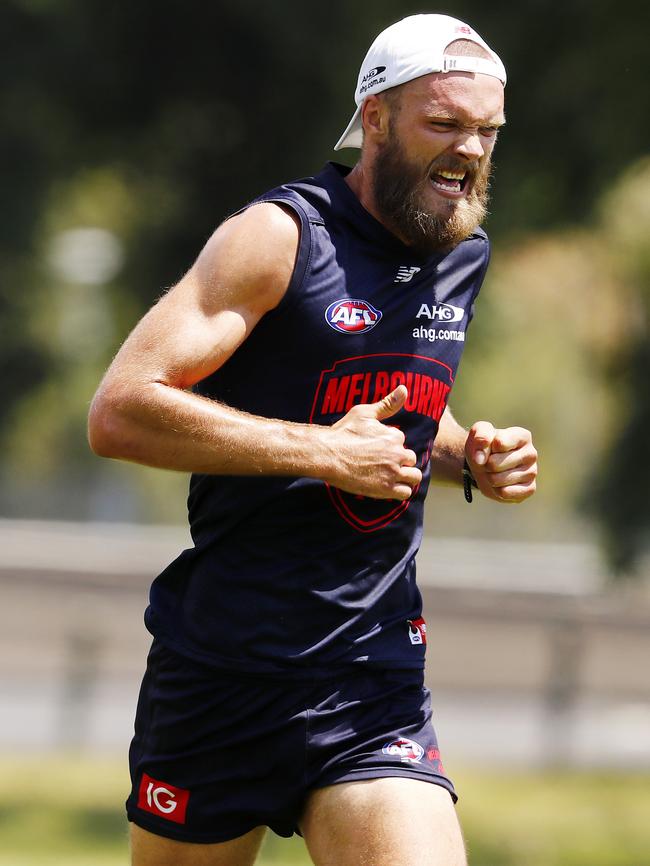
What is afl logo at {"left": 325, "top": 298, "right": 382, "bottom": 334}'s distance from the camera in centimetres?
310

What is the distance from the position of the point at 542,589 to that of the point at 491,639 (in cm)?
180

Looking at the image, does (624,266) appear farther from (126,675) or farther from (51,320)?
(126,675)

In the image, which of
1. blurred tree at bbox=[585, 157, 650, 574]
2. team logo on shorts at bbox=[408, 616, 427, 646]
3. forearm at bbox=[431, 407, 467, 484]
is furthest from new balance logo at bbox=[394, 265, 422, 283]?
blurred tree at bbox=[585, 157, 650, 574]

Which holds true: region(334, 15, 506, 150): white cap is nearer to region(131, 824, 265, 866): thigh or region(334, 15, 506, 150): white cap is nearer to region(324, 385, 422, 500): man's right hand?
region(324, 385, 422, 500): man's right hand

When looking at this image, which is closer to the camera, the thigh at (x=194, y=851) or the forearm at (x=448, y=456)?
the thigh at (x=194, y=851)

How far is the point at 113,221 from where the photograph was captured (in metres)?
10.3

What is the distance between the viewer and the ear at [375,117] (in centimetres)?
330

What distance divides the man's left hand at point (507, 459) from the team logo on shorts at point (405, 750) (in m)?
0.59

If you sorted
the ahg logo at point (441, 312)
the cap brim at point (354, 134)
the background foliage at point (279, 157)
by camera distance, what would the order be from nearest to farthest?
the ahg logo at point (441, 312) → the cap brim at point (354, 134) → the background foliage at point (279, 157)

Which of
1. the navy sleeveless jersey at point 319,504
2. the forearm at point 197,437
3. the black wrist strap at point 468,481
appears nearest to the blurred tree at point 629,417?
the black wrist strap at point 468,481

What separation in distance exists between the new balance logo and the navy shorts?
2.78ft

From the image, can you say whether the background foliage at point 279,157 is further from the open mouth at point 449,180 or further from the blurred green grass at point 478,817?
the open mouth at point 449,180

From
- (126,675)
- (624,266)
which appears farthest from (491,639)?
(624,266)

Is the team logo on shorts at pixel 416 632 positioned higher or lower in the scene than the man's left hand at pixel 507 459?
lower
